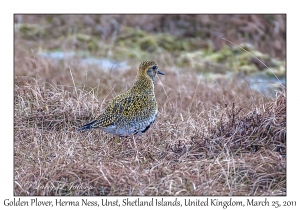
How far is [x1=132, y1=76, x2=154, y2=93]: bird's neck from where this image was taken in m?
6.68

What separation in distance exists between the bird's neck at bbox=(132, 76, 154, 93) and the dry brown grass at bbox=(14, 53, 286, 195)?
476mm

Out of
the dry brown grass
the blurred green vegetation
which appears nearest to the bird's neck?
the dry brown grass

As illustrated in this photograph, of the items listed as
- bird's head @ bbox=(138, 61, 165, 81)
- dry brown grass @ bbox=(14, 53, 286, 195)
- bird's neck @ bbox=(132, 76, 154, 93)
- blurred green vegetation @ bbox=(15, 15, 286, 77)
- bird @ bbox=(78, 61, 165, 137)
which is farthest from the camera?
blurred green vegetation @ bbox=(15, 15, 286, 77)

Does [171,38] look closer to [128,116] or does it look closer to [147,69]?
[147,69]

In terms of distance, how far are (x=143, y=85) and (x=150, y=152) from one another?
0.92m

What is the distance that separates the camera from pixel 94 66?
11438mm

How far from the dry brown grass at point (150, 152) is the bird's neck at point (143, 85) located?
48 cm

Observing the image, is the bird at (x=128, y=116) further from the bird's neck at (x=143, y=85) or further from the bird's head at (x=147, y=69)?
the bird's head at (x=147, y=69)

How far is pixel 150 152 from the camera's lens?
612 cm

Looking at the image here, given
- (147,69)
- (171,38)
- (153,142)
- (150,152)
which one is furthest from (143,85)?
(171,38)

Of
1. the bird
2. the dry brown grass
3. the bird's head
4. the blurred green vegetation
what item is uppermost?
the blurred green vegetation

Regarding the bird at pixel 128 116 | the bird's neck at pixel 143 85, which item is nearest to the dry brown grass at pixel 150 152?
the bird at pixel 128 116

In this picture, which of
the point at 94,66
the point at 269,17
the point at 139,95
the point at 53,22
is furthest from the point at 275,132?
the point at 53,22

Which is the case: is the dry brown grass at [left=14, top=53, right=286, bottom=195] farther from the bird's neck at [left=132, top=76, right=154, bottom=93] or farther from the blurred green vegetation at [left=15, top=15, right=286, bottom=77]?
the blurred green vegetation at [left=15, top=15, right=286, bottom=77]
